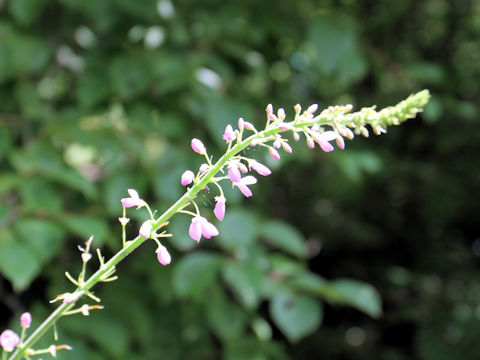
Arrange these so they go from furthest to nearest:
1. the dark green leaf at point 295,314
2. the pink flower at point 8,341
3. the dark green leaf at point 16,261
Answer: the dark green leaf at point 295,314 < the dark green leaf at point 16,261 < the pink flower at point 8,341

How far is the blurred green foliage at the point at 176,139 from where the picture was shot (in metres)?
2.20

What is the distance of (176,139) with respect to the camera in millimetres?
2545

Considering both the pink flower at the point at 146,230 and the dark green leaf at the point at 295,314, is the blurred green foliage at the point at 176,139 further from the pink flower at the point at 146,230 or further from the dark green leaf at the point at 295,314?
the pink flower at the point at 146,230

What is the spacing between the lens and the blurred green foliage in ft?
7.20

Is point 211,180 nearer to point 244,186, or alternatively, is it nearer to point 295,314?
point 244,186

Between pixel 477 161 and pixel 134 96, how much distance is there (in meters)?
2.43

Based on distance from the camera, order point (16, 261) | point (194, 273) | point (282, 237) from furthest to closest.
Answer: point (282, 237) → point (194, 273) → point (16, 261)

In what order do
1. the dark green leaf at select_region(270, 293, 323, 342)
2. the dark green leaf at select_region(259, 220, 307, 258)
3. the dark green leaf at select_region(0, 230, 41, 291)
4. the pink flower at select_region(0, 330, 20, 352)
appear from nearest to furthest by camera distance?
1. the pink flower at select_region(0, 330, 20, 352)
2. the dark green leaf at select_region(0, 230, 41, 291)
3. the dark green leaf at select_region(270, 293, 323, 342)
4. the dark green leaf at select_region(259, 220, 307, 258)

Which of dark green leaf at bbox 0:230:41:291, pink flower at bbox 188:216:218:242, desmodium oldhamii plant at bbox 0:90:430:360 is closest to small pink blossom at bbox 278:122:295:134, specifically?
desmodium oldhamii plant at bbox 0:90:430:360

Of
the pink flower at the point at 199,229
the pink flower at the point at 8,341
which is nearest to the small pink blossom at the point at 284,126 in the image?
the pink flower at the point at 199,229

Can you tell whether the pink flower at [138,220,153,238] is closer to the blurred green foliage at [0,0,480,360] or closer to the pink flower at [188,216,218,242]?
the pink flower at [188,216,218,242]

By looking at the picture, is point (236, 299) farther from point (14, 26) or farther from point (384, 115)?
point (384, 115)

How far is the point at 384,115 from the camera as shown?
2.45ft

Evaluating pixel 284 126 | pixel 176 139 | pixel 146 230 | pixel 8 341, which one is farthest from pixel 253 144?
pixel 176 139
